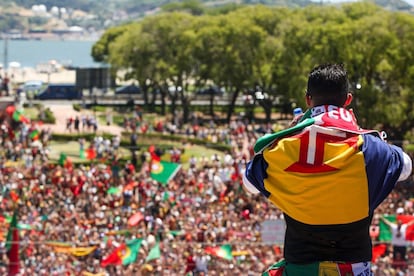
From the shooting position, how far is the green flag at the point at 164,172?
23.8m

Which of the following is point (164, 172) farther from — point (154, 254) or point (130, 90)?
point (130, 90)

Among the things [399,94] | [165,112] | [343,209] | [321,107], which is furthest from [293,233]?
[165,112]

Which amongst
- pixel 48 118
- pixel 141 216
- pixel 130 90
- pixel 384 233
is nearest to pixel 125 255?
pixel 384 233

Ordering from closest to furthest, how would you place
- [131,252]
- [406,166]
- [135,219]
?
[406,166] → [131,252] → [135,219]

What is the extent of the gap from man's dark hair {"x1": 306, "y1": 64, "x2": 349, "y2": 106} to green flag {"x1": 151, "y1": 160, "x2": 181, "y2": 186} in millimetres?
19831

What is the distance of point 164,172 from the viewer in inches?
945

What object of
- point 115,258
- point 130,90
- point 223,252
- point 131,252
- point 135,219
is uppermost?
point 130,90

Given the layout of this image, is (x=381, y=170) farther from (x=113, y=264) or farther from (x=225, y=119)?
(x=225, y=119)

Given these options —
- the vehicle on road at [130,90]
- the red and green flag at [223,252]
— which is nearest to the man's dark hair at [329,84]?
the red and green flag at [223,252]

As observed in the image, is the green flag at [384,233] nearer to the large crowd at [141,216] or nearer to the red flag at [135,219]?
the large crowd at [141,216]

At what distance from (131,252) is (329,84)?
1154cm

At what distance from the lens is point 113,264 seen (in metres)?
15.2

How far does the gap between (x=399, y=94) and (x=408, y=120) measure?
99cm

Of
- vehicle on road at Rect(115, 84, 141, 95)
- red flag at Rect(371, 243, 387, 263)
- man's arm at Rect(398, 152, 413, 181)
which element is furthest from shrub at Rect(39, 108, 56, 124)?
man's arm at Rect(398, 152, 413, 181)
